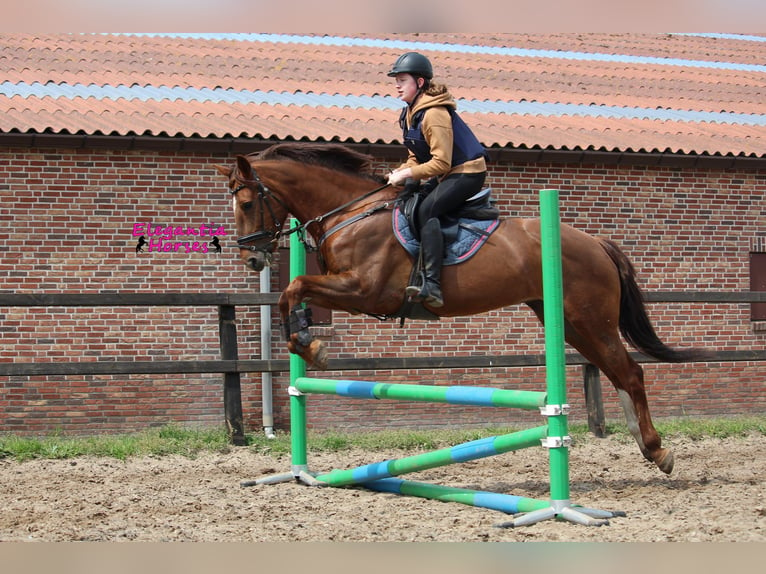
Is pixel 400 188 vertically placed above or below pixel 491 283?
above

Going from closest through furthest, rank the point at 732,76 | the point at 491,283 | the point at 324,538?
the point at 324,538
the point at 491,283
the point at 732,76

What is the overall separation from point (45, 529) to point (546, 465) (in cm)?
389

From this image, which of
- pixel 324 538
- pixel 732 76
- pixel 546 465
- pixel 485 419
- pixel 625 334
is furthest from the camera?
pixel 732 76

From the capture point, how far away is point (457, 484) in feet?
21.2

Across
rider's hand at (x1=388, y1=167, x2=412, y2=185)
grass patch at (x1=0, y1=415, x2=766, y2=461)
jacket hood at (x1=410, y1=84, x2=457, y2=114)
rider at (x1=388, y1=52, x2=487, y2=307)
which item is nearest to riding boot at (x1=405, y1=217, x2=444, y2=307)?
rider at (x1=388, y1=52, x2=487, y2=307)

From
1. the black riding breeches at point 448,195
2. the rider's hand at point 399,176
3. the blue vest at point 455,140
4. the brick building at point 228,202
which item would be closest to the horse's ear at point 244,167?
the rider's hand at point 399,176

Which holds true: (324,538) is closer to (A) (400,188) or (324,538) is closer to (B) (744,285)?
(A) (400,188)

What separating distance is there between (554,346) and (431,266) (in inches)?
41.5

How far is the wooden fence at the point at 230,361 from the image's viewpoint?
7785mm

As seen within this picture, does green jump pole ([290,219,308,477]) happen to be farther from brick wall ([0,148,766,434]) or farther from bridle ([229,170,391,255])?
brick wall ([0,148,766,434])

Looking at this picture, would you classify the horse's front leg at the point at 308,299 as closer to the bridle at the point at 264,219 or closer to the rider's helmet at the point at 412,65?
the bridle at the point at 264,219

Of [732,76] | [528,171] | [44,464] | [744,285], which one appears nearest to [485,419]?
[528,171]

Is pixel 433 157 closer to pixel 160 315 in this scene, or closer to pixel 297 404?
Answer: pixel 297 404

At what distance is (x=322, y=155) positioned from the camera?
6137 mm
